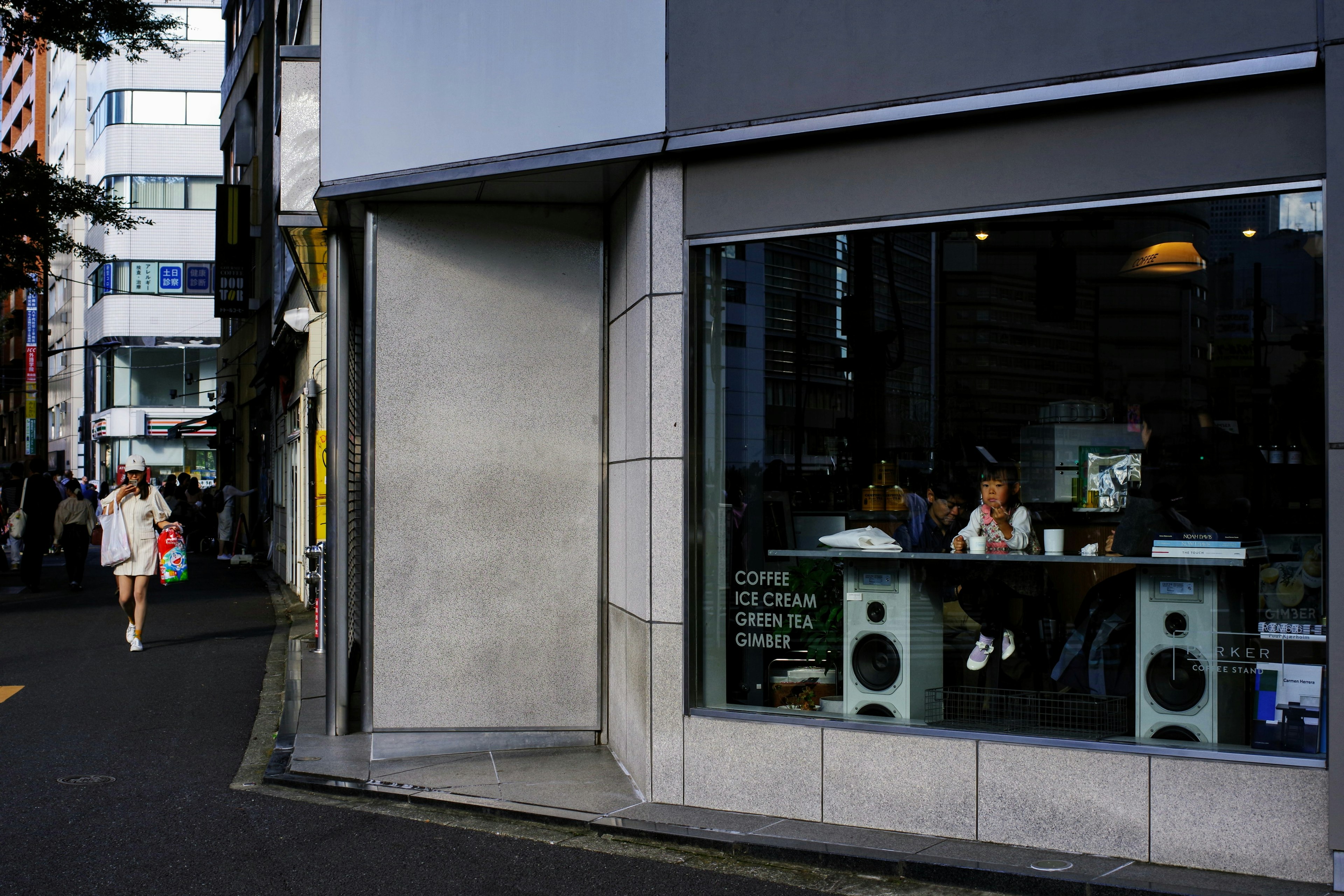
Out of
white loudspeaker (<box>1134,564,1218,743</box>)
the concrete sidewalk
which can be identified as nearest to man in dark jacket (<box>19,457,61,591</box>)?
the concrete sidewalk

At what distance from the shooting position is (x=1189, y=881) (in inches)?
203

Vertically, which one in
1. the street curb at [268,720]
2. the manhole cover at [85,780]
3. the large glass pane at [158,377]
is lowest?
the street curb at [268,720]

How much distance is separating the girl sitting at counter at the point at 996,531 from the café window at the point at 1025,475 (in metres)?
0.01

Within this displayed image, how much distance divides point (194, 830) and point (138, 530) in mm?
7266

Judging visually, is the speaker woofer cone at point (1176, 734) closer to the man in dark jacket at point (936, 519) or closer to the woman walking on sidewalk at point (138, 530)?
the man in dark jacket at point (936, 519)

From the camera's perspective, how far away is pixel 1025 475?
6484mm

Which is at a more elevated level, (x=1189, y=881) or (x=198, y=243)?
(x=198, y=243)

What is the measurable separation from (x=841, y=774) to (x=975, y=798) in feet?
2.16

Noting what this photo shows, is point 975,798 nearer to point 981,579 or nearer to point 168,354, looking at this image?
point 981,579

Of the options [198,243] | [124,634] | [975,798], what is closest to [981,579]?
[975,798]

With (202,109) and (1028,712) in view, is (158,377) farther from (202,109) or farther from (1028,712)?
(1028,712)

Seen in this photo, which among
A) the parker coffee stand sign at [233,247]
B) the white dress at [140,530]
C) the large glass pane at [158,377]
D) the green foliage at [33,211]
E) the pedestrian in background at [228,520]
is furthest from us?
the large glass pane at [158,377]

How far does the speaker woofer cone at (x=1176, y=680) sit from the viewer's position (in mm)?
5754

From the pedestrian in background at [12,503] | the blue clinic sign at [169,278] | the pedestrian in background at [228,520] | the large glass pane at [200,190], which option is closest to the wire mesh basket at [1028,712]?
the pedestrian in background at [12,503]
